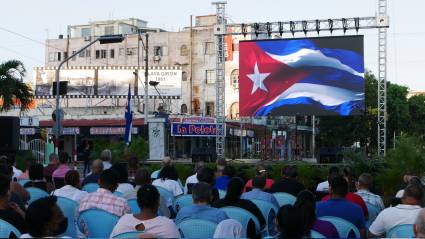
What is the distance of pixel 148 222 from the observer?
5.85m

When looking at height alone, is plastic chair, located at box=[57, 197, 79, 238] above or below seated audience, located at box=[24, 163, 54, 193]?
below

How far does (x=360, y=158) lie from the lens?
19.5 meters

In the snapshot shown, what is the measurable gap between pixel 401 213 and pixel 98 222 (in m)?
2.96

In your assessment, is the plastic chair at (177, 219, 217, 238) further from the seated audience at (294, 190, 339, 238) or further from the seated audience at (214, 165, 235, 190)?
the seated audience at (214, 165, 235, 190)

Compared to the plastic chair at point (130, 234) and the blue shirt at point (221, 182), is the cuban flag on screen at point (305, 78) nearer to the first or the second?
the blue shirt at point (221, 182)

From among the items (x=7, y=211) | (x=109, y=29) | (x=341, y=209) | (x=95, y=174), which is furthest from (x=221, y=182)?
(x=109, y=29)

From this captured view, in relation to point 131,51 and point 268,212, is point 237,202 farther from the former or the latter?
point 131,51

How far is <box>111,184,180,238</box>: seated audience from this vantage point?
579 cm

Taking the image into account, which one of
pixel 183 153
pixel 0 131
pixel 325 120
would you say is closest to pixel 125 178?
pixel 0 131

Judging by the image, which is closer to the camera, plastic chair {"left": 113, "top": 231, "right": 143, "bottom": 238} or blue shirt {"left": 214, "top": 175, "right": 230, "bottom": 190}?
plastic chair {"left": 113, "top": 231, "right": 143, "bottom": 238}

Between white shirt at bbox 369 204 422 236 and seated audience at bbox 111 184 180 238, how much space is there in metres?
2.08

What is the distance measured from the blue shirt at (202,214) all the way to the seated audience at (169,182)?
3.31m

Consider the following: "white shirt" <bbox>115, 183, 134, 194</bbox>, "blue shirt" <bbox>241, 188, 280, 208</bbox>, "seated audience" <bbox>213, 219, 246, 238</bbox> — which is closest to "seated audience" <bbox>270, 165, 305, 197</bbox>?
"blue shirt" <bbox>241, 188, 280, 208</bbox>

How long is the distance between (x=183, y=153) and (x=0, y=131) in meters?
32.3
